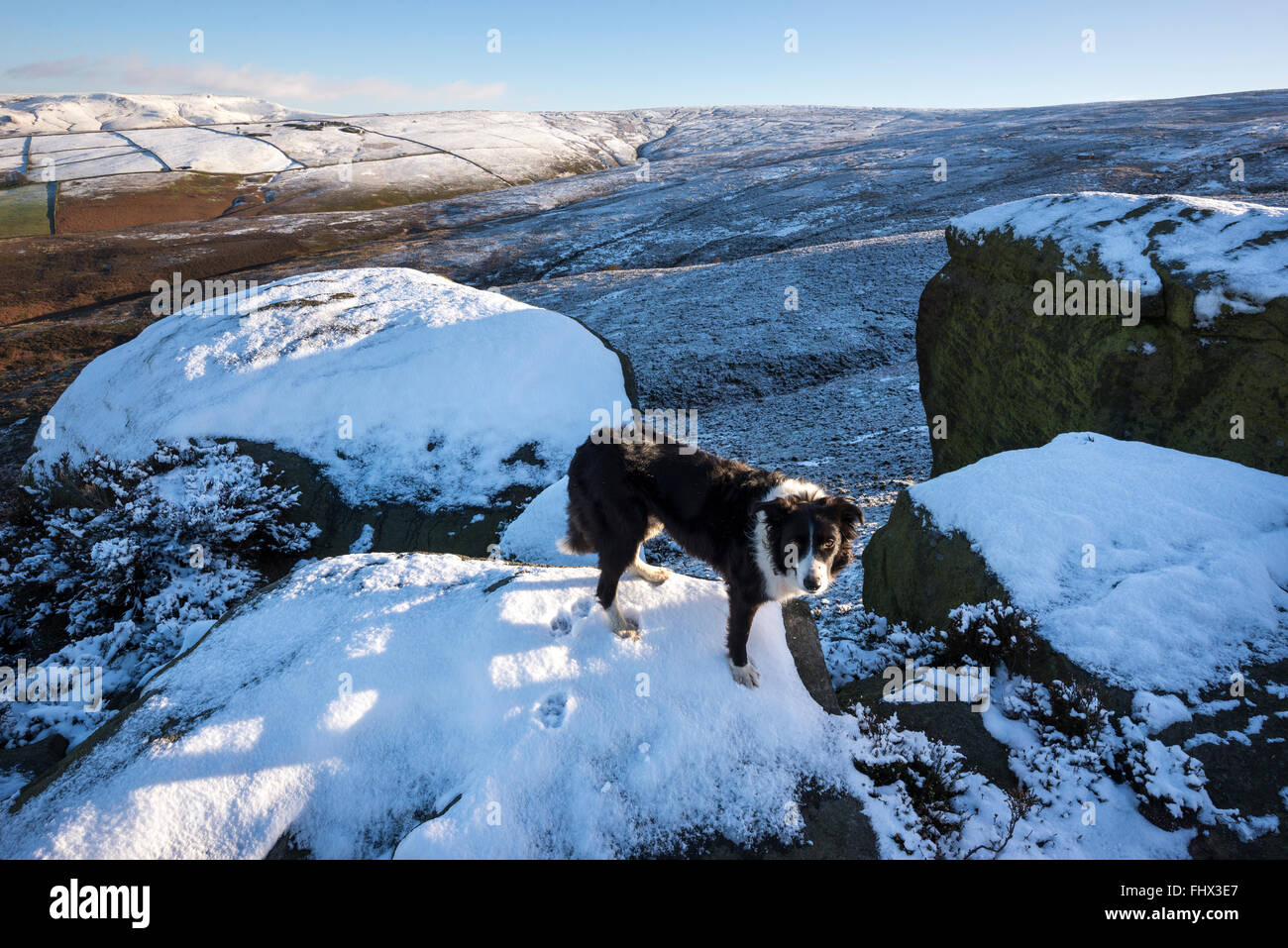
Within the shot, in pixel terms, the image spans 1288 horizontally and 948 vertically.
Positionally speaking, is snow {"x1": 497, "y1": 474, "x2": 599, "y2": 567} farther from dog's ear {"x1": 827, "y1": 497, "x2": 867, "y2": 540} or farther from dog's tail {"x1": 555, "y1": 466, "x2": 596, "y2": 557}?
dog's ear {"x1": 827, "y1": 497, "x2": 867, "y2": 540}

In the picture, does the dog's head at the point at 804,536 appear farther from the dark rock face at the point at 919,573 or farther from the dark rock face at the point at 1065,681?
the dark rock face at the point at 919,573

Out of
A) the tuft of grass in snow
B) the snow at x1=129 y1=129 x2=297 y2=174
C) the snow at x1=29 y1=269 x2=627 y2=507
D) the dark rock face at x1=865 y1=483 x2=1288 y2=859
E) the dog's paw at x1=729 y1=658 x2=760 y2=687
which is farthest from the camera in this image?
the snow at x1=129 y1=129 x2=297 y2=174

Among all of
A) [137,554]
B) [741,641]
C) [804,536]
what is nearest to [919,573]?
[804,536]

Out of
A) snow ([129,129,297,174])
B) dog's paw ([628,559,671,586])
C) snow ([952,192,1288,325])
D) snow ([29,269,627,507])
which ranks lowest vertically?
dog's paw ([628,559,671,586])

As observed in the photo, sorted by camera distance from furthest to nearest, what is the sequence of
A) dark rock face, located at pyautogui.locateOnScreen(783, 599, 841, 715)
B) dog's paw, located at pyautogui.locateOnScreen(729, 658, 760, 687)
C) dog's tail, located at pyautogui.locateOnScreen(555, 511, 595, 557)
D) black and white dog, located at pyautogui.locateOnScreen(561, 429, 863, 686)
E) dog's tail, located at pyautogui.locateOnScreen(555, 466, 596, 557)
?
dog's tail, located at pyautogui.locateOnScreen(555, 511, 595, 557) < dog's tail, located at pyautogui.locateOnScreen(555, 466, 596, 557) < dark rock face, located at pyautogui.locateOnScreen(783, 599, 841, 715) < dog's paw, located at pyautogui.locateOnScreen(729, 658, 760, 687) < black and white dog, located at pyautogui.locateOnScreen(561, 429, 863, 686)

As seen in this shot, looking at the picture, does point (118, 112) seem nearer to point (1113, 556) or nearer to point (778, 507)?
point (778, 507)

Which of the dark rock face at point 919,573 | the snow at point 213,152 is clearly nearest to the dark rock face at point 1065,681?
Result: the dark rock face at point 919,573

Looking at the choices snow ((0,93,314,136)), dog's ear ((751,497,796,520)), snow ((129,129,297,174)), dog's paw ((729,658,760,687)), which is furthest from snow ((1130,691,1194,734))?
snow ((0,93,314,136))
